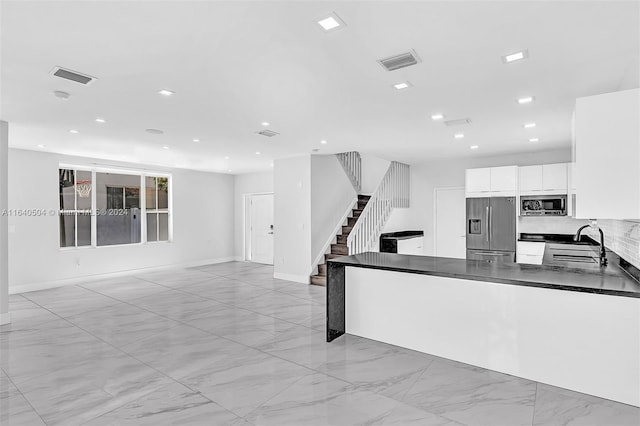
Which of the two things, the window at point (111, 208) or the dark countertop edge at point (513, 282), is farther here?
the window at point (111, 208)

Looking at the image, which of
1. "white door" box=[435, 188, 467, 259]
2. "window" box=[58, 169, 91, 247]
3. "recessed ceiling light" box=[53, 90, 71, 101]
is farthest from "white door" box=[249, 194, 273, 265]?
"recessed ceiling light" box=[53, 90, 71, 101]

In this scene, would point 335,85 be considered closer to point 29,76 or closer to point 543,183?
point 29,76

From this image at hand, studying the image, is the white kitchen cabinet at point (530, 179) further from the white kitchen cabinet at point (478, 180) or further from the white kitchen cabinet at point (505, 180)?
the white kitchen cabinet at point (478, 180)

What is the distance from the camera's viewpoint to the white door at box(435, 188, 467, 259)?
25.7 ft

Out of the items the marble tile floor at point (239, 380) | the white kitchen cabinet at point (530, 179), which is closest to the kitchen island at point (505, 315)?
the marble tile floor at point (239, 380)

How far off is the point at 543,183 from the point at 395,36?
5172mm

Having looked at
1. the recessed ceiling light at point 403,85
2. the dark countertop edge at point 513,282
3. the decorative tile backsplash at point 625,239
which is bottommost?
the dark countertop edge at point 513,282

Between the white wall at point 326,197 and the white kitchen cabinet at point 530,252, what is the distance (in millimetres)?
3554

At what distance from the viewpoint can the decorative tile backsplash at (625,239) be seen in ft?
9.82

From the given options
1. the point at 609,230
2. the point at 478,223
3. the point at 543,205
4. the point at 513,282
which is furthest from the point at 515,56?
→ the point at 478,223

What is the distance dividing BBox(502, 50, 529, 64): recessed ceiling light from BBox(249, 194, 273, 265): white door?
24.7ft

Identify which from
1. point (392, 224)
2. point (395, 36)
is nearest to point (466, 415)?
point (395, 36)

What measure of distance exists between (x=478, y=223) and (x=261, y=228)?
570cm

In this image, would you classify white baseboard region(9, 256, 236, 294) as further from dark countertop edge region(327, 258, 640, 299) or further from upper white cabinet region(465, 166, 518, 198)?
upper white cabinet region(465, 166, 518, 198)
